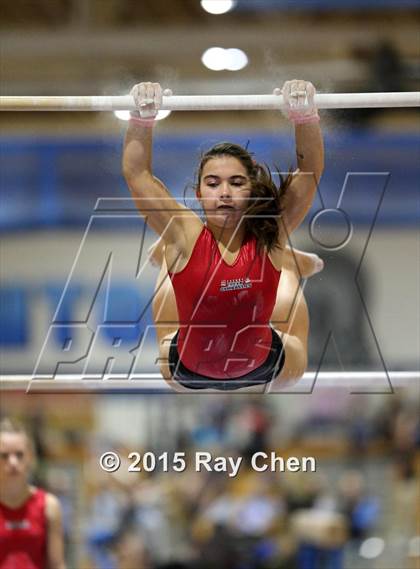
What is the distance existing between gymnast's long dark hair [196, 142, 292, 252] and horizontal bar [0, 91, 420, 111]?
0.22 ft

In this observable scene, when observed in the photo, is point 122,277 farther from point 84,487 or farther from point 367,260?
point 367,260

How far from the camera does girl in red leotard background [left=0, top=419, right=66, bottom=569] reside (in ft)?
5.81

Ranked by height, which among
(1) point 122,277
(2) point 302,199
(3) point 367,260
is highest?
(2) point 302,199

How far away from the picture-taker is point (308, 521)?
88.7 inches

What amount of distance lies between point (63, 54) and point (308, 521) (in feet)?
4.41

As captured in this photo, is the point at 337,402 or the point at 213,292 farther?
the point at 337,402

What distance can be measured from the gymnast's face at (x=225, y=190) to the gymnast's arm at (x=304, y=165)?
2.5 inches

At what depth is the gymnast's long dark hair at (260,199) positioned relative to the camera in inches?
51.6

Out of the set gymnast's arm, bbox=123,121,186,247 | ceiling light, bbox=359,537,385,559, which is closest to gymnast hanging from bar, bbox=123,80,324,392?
gymnast's arm, bbox=123,121,186,247

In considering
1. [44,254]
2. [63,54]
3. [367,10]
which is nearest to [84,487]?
[44,254]

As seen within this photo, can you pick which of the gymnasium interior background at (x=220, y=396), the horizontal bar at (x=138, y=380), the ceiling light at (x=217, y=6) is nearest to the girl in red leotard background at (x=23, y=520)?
the gymnasium interior background at (x=220, y=396)

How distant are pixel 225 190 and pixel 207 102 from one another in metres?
0.12

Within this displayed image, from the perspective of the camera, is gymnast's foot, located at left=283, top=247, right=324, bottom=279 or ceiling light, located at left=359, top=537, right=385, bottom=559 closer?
gymnast's foot, located at left=283, top=247, right=324, bottom=279

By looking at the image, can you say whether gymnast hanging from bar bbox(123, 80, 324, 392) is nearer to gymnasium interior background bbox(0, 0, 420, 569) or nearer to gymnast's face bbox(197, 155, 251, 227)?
gymnast's face bbox(197, 155, 251, 227)
